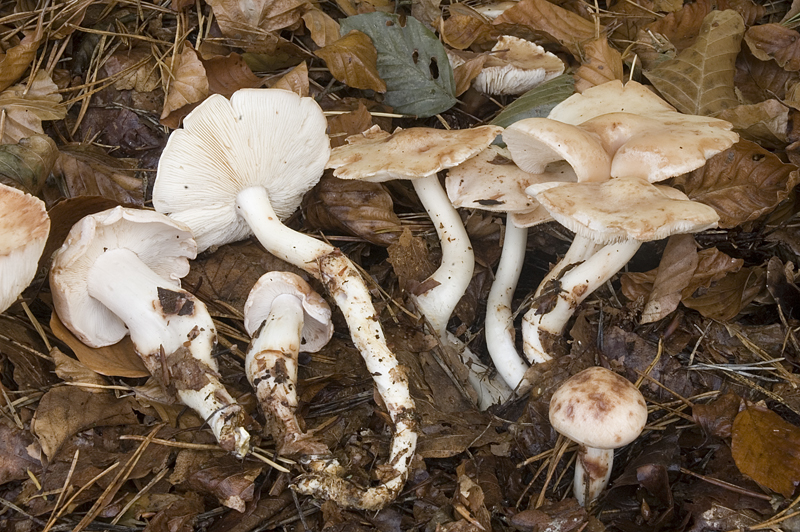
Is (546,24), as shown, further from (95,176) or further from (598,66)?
(95,176)

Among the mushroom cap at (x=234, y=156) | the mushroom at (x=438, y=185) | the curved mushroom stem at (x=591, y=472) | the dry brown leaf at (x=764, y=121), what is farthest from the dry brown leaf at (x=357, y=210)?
the dry brown leaf at (x=764, y=121)

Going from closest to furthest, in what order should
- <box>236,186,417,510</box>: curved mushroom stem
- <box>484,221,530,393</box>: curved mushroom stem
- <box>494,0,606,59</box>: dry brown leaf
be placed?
<box>236,186,417,510</box>: curved mushroom stem
<box>484,221,530,393</box>: curved mushroom stem
<box>494,0,606,59</box>: dry brown leaf

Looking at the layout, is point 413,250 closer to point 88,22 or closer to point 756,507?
point 756,507

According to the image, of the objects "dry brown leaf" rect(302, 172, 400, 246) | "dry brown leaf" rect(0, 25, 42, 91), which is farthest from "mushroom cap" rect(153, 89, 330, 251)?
"dry brown leaf" rect(0, 25, 42, 91)

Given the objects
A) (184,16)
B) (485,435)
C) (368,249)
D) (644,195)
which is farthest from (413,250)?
(184,16)

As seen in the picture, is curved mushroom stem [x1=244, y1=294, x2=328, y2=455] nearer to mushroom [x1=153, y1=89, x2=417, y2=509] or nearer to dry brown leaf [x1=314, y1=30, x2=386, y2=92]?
mushroom [x1=153, y1=89, x2=417, y2=509]
